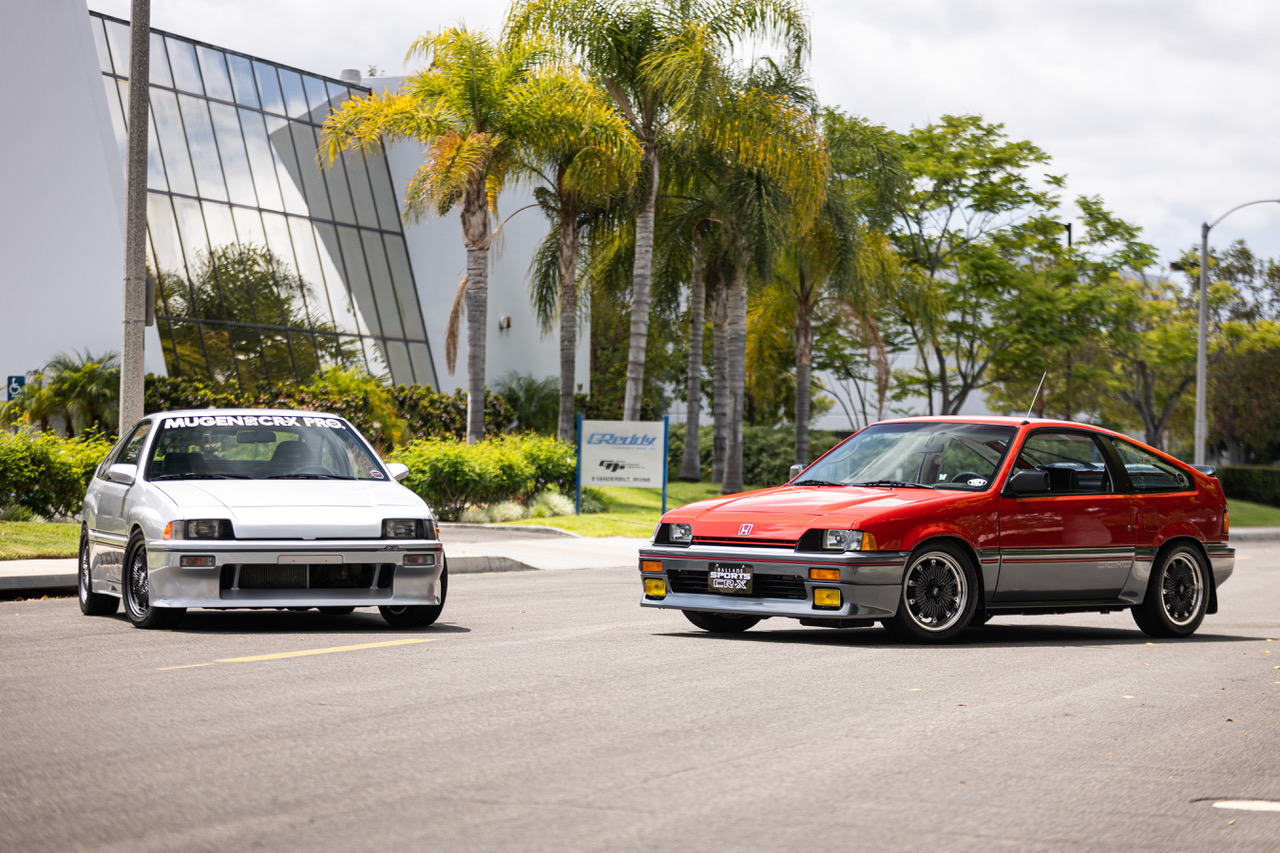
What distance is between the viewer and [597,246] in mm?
33312

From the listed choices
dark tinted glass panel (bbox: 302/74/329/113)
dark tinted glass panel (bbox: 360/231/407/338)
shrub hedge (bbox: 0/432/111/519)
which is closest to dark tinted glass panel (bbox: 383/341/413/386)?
dark tinted glass panel (bbox: 360/231/407/338)

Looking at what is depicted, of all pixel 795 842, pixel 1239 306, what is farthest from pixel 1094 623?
pixel 1239 306

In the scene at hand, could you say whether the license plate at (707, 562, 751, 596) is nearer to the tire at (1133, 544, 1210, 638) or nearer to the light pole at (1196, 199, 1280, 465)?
the tire at (1133, 544, 1210, 638)

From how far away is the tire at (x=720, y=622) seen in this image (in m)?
11.0

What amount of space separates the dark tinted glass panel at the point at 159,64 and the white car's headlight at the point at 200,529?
27039 millimetres

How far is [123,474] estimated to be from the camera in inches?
433

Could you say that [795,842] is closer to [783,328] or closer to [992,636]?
[992,636]

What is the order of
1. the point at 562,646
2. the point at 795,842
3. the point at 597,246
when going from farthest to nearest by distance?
the point at 597,246
the point at 562,646
the point at 795,842

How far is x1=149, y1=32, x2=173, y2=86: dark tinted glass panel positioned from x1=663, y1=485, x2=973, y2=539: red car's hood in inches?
1091

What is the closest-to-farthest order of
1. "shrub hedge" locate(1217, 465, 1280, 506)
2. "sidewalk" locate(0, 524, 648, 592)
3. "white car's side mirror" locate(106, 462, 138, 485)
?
1. "white car's side mirror" locate(106, 462, 138, 485)
2. "sidewalk" locate(0, 524, 648, 592)
3. "shrub hedge" locate(1217, 465, 1280, 506)

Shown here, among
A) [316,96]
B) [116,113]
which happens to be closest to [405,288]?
[316,96]

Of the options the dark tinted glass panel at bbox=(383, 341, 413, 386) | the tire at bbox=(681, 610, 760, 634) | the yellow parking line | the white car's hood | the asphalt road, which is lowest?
the asphalt road

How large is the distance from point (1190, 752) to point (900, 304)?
105ft

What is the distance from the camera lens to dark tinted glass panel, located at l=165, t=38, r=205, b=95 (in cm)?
3522
